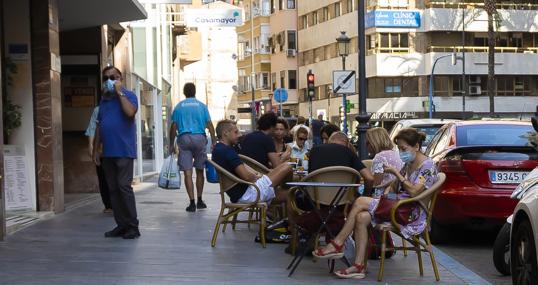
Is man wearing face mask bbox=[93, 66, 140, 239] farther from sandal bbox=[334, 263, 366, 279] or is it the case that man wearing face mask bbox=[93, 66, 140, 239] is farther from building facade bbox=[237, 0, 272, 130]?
building facade bbox=[237, 0, 272, 130]

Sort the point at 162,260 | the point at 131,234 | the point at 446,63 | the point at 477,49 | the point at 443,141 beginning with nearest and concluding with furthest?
the point at 162,260
the point at 131,234
the point at 443,141
the point at 446,63
the point at 477,49

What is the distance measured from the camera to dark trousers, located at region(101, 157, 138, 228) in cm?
930

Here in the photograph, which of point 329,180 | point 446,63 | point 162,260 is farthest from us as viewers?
point 446,63

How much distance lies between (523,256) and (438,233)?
400 centimetres

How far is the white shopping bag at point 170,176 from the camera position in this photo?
42.0ft

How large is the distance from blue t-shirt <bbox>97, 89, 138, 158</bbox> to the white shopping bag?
3336 mm

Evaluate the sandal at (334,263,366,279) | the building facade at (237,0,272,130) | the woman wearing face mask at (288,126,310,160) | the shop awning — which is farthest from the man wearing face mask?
the building facade at (237,0,272,130)

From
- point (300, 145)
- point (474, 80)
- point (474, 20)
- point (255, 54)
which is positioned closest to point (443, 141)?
point (300, 145)

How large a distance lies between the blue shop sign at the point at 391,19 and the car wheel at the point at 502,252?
40.3 meters

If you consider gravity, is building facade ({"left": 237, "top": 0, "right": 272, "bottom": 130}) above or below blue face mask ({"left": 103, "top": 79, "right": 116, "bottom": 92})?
above

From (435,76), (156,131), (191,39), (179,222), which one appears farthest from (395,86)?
(179,222)

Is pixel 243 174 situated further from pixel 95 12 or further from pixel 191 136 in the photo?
pixel 95 12

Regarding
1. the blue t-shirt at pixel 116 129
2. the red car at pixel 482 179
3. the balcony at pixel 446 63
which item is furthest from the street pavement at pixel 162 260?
the balcony at pixel 446 63

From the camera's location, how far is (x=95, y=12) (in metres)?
14.6
